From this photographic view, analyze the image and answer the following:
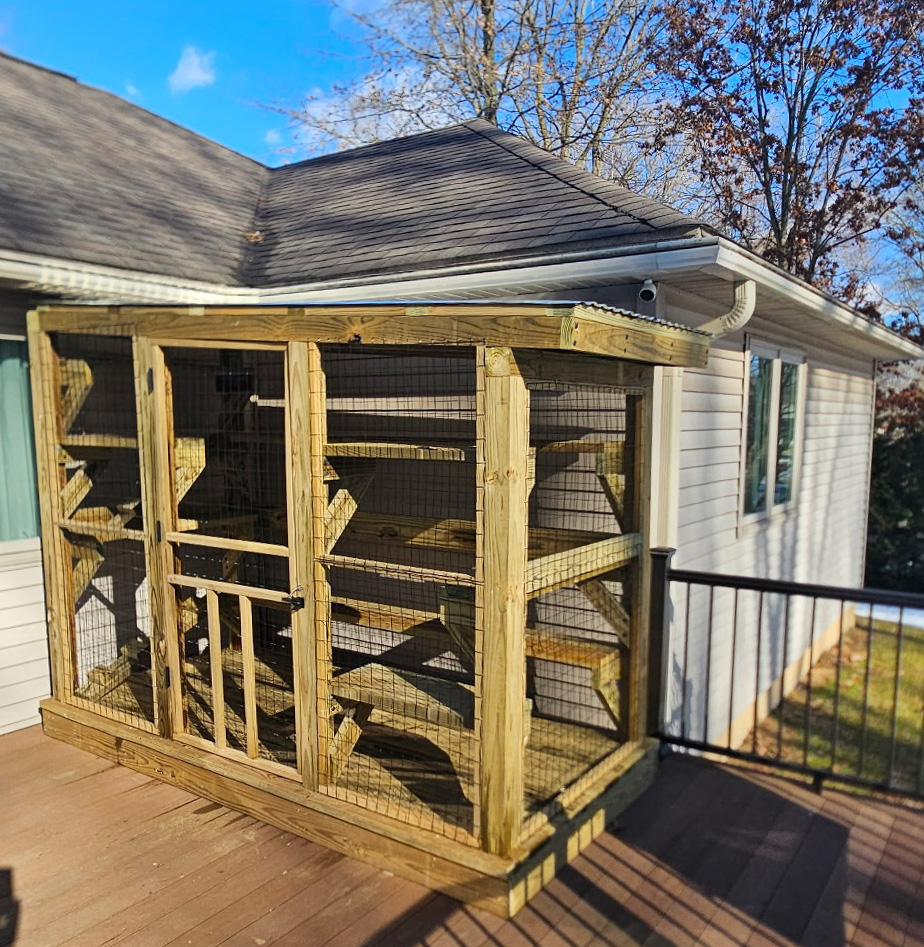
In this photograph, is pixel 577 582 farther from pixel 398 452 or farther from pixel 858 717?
pixel 858 717

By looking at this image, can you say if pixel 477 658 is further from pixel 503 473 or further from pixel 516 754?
pixel 503 473

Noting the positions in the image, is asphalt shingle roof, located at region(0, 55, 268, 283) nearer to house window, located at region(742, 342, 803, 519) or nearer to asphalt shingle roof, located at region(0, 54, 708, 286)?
asphalt shingle roof, located at region(0, 54, 708, 286)

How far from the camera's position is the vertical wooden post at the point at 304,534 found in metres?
2.88

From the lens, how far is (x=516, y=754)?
2.63 m

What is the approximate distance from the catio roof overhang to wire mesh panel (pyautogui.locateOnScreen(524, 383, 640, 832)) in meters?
0.37

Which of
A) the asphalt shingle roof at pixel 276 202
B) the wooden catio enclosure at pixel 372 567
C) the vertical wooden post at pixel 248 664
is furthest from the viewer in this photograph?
the asphalt shingle roof at pixel 276 202

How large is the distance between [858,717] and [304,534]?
19.9ft

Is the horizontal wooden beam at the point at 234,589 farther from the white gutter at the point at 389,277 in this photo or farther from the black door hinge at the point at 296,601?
the white gutter at the point at 389,277

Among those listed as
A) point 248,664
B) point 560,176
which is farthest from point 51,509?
point 560,176

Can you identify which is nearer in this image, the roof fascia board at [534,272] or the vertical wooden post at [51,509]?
the roof fascia board at [534,272]

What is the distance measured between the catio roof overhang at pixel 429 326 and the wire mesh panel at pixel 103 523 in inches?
22.3

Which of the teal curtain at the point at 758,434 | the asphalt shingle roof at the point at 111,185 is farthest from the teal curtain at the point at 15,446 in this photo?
the teal curtain at the point at 758,434

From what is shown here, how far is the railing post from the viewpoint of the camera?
3.67 meters

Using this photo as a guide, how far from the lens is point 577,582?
3105mm
